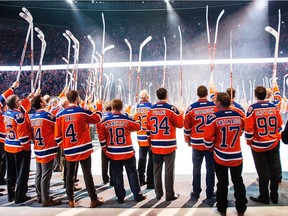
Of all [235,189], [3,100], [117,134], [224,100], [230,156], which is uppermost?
[3,100]

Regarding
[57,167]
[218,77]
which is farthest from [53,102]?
[218,77]

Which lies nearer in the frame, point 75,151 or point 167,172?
point 75,151

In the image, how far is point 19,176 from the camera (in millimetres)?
3324

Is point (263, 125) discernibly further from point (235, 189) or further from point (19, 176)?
point (19, 176)

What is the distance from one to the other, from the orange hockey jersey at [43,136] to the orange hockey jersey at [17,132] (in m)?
0.21

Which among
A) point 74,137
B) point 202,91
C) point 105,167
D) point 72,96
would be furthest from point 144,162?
point 72,96

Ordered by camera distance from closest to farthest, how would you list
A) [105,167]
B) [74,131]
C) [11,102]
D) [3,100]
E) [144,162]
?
[74,131]
[11,102]
[3,100]
[144,162]
[105,167]

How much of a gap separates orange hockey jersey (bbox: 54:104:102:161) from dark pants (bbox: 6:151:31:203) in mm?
663

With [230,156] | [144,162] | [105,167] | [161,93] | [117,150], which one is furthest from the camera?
[105,167]

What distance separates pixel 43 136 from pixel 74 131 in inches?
17.5

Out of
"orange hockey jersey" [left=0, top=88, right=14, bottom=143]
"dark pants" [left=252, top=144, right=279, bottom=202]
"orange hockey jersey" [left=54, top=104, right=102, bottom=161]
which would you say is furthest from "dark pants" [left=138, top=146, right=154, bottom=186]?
"orange hockey jersey" [left=0, top=88, right=14, bottom=143]

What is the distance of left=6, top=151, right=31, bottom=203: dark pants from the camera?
334 centimetres

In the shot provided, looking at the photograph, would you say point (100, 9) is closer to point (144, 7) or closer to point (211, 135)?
point (144, 7)

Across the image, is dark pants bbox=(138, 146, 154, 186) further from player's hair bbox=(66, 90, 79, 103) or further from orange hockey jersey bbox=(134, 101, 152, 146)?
player's hair bbox=(66, 90, 79, 103)
